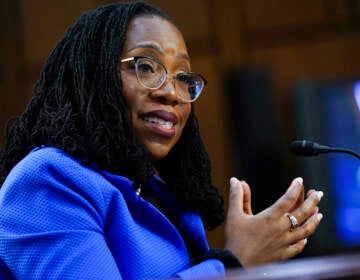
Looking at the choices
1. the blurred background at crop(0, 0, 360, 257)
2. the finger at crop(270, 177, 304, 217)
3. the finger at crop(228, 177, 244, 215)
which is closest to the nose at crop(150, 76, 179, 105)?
the finger at crop(228, 177, 244, 215)

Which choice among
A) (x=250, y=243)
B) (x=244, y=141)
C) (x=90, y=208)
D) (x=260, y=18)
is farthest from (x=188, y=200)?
(x=260, y=18)

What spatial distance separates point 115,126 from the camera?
1447 millimetres

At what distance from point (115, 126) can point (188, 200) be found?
0.91ft

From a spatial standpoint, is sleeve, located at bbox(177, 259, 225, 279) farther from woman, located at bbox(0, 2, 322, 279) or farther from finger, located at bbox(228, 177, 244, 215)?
finger, located at bbox(228, 177, 244, 215)

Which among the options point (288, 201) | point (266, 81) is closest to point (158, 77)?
point (288, 201)

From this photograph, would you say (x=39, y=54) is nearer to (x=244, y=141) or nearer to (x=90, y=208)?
(x=244, y=141)

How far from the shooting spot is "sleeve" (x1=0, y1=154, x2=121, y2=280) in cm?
121

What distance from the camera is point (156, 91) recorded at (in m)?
1.54

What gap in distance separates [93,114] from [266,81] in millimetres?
3146

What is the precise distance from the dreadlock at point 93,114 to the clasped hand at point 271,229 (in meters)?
0.20

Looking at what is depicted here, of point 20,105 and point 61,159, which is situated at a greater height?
point 61,159

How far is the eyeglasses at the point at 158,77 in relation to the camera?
1.53m

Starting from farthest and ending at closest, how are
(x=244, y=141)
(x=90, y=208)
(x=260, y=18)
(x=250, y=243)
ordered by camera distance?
(x=260, y=18), (x=244, y=141), (x=250, y=243), (x=90, y=208)

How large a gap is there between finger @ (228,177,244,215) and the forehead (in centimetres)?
33
